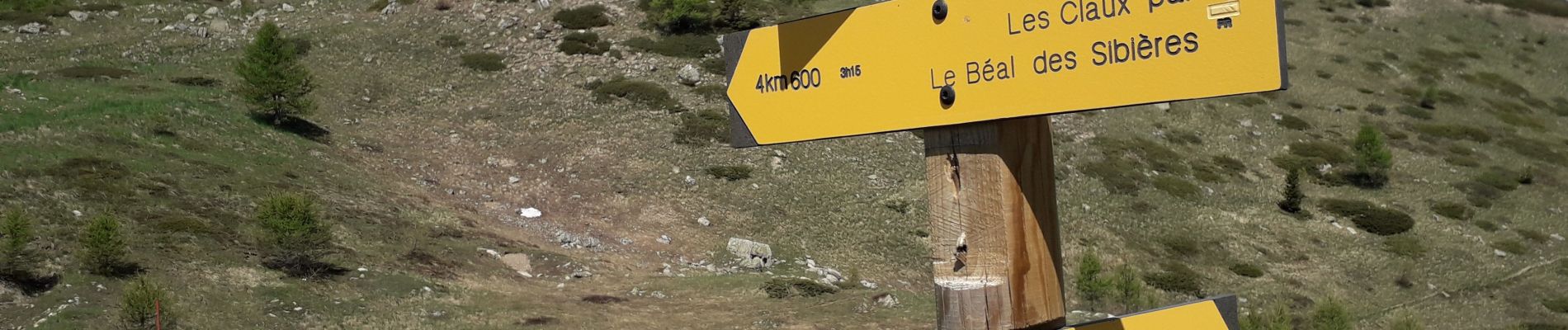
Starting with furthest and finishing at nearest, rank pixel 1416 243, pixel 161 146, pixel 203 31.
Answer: pixel 203 31, pixel 1416 243, pixel 161 146

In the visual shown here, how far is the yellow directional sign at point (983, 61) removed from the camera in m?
3.23

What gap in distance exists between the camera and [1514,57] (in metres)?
70.1

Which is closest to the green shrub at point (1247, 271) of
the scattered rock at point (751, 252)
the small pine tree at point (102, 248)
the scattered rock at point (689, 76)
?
the scattered rock at point (751, 252)

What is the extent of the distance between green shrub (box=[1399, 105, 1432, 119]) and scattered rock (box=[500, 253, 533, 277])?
43.9 m

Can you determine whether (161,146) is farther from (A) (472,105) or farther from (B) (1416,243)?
(B) (1416,243)

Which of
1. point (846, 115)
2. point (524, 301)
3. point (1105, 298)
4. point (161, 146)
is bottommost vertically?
point (1105, 298)

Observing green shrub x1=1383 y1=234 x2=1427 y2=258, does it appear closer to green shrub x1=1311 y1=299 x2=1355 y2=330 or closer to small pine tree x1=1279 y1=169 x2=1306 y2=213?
small pine tree x1=1279 y1=169 x2=1306 y2=213

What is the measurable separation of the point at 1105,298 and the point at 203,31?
114 ft

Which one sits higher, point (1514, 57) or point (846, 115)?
point (846, 115)

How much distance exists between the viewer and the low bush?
118 feet

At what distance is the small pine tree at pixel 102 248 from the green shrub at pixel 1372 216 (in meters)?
35.4

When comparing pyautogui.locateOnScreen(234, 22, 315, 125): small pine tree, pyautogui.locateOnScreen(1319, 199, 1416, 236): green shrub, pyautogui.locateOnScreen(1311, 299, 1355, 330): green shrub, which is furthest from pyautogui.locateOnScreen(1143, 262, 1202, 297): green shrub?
pyautogui.locateOnScreen(234, 22, 315, 125): small pine tree

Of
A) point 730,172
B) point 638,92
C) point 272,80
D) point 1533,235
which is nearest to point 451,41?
point 638,92

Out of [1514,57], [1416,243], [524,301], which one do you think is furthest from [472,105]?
[1514,57]
